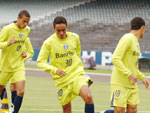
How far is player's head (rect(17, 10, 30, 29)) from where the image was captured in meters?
10.1

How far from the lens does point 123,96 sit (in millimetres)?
7965

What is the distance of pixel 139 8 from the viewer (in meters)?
36.0

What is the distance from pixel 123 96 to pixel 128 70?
44 centimetres

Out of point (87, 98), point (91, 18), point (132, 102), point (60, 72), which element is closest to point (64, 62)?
point (60, 72)

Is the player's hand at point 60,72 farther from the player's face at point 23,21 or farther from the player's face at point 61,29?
the player's face at point 23,21

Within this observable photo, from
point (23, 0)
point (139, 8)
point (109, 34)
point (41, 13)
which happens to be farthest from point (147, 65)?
point (23, 0)

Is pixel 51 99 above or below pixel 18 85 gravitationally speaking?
below

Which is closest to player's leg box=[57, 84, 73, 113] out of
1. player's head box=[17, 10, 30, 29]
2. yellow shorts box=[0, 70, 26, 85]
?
yellow shorts box=[0, 70, 26, 85]

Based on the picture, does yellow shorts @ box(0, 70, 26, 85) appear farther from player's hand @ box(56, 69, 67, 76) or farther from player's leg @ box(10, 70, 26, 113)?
player's hand @ box(56, 69, 67, 76)

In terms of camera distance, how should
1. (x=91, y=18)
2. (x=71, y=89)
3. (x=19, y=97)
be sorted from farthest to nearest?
(x=91, y=18) < (x=19, y=97) < (x=71, y=89)

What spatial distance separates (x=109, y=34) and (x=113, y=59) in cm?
2642

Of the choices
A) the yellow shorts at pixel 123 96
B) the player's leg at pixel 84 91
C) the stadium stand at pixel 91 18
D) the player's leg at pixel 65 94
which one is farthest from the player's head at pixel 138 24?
the stadium stand at pixel 91 18

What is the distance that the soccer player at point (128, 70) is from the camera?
7.89m

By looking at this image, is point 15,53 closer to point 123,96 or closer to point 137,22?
point 123,96
